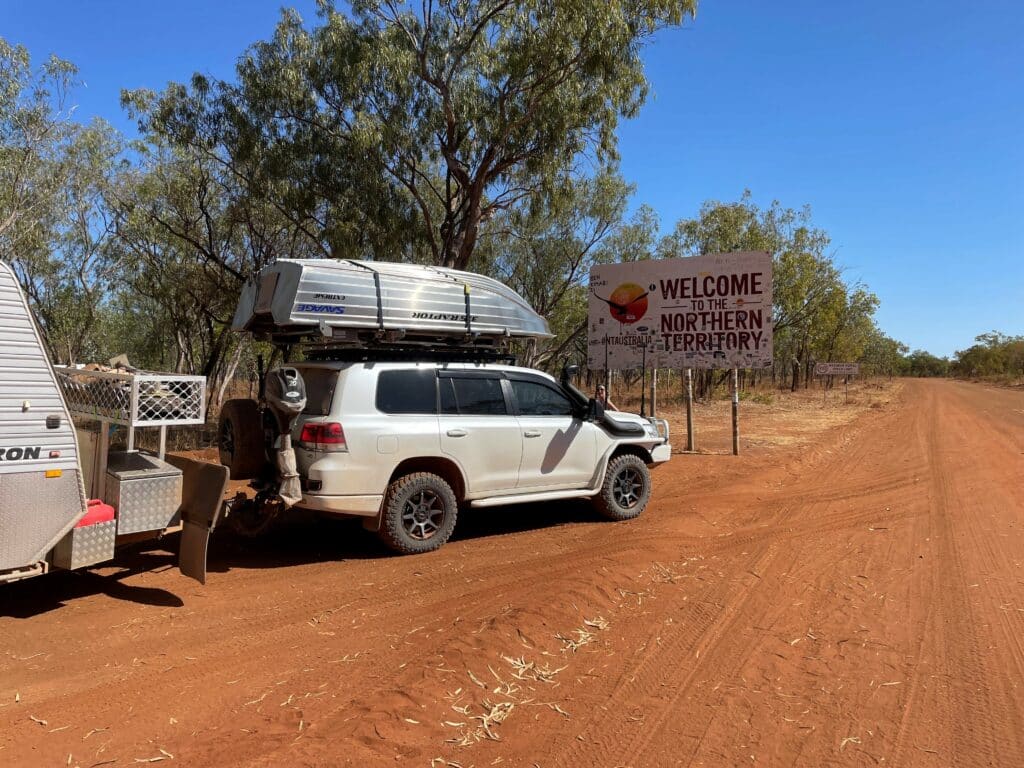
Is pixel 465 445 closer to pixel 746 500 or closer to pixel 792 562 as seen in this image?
pixel 792 562

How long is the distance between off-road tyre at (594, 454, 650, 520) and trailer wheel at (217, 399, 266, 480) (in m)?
3.67

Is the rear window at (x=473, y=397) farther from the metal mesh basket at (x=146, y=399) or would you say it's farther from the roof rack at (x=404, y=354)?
the metal mesh basket at (x=146, y=399)

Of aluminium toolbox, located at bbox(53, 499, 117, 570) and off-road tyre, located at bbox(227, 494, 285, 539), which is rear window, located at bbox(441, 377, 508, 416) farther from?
aluminium toolbox, located at bbox(53, 499, 117, 570)

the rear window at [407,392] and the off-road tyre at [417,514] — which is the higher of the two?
the rear window at [407,392]

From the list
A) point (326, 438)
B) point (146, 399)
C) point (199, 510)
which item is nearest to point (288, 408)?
point (326, 438)

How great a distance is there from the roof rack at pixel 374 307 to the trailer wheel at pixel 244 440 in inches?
33.0

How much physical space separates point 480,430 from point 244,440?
7.05 feet

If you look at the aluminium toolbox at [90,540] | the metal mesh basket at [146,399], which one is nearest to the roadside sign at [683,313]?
the metal mesh basket at [146,399]

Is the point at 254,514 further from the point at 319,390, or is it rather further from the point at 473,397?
the point at 473,397

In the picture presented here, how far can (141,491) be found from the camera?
4785 mm

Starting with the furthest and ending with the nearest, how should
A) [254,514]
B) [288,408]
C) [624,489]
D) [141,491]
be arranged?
1. [624,489]
2. [254,514]
3. [288,408]
4. [141,491]

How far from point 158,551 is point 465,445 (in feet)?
9.58

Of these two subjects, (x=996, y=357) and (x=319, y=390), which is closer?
(x=319, y=390)

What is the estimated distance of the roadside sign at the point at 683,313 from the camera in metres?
13.0
